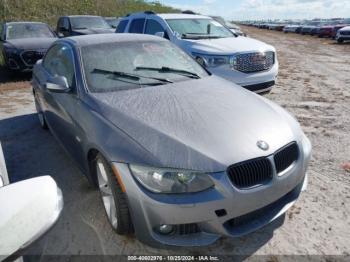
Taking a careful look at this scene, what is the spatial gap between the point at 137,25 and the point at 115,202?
659 centimetres

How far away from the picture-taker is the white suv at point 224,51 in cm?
621

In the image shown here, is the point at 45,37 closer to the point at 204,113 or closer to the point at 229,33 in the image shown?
the point at 229,33

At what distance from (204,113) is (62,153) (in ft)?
8.14

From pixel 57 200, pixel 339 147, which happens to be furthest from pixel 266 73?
pixel 57 200

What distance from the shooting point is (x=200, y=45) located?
6566 mm

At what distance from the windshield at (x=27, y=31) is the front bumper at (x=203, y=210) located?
957 cm

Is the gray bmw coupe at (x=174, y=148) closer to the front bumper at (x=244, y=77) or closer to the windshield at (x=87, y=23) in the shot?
the front bumper at (x=244, y=77)

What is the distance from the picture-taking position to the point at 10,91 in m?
8.37

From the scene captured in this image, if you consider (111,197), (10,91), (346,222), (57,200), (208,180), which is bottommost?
(10,91)

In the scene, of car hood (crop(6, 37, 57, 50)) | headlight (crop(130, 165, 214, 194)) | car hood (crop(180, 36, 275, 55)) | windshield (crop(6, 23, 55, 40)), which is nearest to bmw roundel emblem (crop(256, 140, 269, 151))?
headlight (crop(130, 165, 214, 194))

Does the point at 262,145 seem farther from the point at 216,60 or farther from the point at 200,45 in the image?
the point at 200,45

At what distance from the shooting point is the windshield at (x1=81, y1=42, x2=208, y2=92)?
3342 millimetres

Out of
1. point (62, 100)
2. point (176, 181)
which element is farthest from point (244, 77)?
point (176, 181)

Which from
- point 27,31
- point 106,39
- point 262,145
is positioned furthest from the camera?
point 27,31
